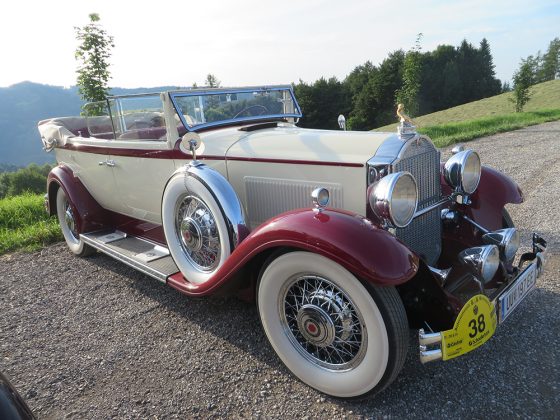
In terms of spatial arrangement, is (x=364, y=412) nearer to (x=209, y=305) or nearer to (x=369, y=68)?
(x=209, y=305)

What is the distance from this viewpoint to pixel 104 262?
450cm

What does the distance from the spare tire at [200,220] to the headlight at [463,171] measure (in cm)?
157

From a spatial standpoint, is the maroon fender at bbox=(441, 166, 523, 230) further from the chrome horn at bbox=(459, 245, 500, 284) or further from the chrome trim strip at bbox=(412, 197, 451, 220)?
the chrome horn at bbox=(459, 245, 500, 284)

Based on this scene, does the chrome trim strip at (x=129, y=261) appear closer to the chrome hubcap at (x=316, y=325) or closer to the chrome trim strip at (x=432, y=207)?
the chrome hubcap at (x=316, y=325)

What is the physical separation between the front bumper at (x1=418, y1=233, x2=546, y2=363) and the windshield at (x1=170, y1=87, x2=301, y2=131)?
2408mm

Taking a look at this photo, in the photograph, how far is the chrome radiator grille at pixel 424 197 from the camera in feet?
8.75

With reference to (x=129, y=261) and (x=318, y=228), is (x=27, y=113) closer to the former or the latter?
(x=129, y=261)

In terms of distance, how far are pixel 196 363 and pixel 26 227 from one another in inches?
191

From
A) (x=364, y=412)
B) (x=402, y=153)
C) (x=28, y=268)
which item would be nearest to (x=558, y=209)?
(x=402, y=153)

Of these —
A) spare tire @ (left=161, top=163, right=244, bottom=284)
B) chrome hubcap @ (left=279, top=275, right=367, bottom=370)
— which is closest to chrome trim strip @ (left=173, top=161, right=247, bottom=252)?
spare tire @ (left=161, top=163, right=244, bottom=284)

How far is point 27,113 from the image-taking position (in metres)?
122

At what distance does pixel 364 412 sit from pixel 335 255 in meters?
0.88

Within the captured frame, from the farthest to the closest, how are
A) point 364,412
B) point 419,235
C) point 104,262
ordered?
point 104,262 → point 419,235 → point 364,412

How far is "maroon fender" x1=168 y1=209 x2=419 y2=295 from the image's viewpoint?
1891 mm
